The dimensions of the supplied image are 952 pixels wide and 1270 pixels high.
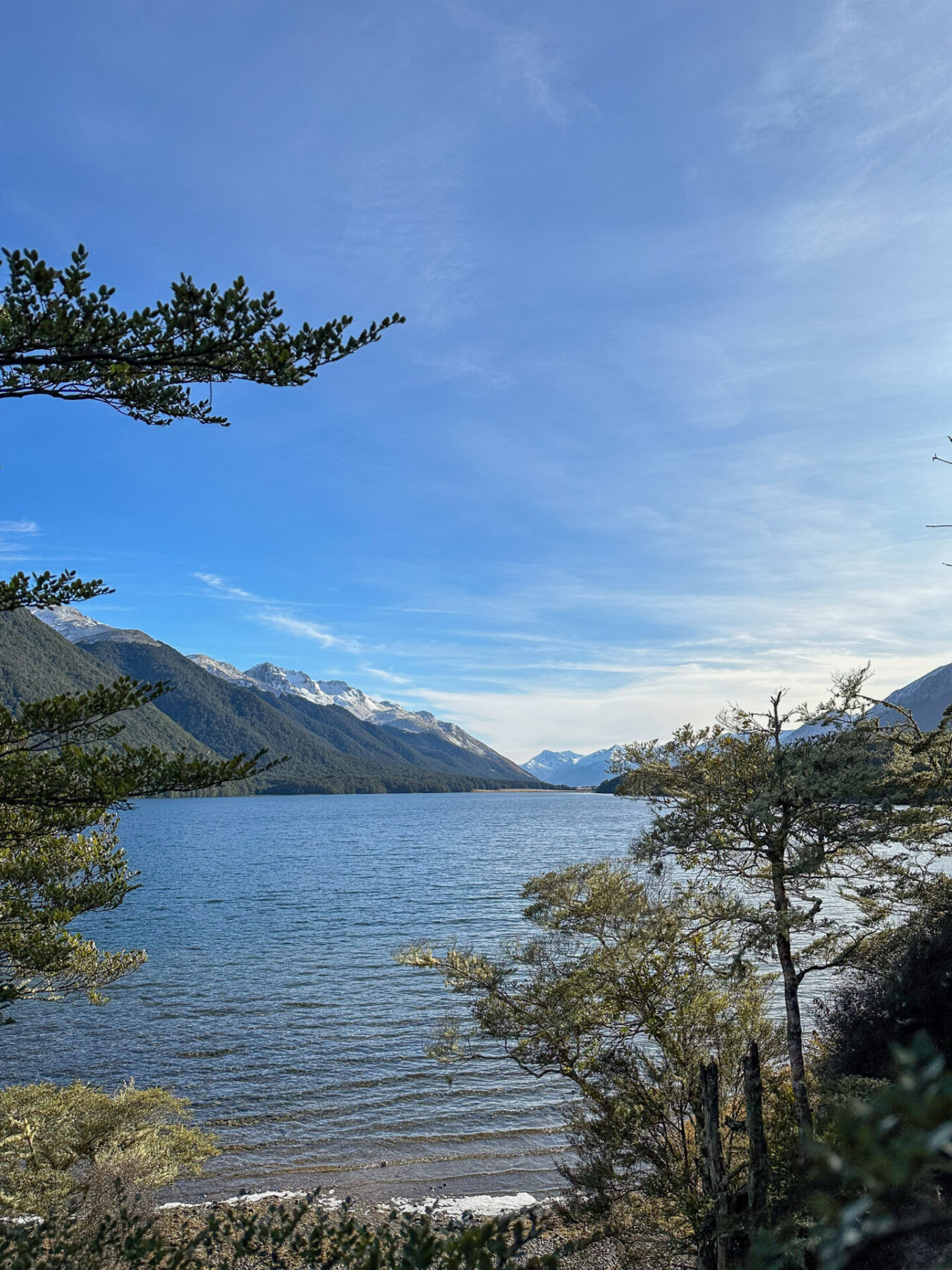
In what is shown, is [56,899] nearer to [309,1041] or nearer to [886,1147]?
[886,1147]

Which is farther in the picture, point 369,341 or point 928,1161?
point 369,341

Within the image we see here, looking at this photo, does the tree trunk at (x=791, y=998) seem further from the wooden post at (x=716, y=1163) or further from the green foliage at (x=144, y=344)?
the green foliage at (x=144, y=344)

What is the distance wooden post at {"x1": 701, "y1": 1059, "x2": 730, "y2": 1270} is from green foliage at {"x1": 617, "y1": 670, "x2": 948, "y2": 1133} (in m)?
1.88

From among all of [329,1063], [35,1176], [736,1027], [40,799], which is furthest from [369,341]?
[329,1063]

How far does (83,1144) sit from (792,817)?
48.0ft

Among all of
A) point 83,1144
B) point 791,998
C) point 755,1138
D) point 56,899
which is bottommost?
point 83,1144

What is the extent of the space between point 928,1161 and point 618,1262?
49.2ft

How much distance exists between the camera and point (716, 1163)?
10.6 metres

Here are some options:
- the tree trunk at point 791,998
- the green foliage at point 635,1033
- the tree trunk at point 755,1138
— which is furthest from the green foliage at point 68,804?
the tree trunk at point 791,998

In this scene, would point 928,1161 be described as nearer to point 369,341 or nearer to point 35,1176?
point 369,341

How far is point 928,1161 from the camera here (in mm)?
1706

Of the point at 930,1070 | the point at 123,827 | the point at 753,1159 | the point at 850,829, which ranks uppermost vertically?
the point at 930,1070

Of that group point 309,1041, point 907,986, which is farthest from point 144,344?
point 309,1041

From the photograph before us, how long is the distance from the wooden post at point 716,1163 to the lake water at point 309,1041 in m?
6.41
